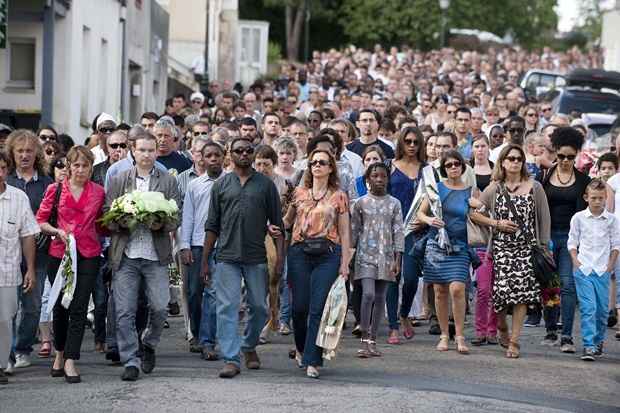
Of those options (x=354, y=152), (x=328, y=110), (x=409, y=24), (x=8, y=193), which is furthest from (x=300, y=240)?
(x=409, y=24)

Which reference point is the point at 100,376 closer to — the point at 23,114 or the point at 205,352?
the point at 205,352

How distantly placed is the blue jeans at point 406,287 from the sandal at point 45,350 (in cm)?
330

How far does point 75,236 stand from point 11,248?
0.50m

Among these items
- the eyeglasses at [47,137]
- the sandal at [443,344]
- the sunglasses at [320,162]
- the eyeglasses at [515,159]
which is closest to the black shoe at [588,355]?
the sandal at [443,344]

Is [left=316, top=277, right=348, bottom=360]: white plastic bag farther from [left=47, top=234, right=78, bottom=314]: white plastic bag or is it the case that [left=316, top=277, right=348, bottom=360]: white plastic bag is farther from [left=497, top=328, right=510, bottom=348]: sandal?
[left=497, top=328, right=510, bottom=348]: sandal

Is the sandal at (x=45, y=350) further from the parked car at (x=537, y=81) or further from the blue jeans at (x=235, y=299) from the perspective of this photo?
the parked car at (x=537, y=81)

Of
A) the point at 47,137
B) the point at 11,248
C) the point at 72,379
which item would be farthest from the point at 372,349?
the point at 47,137

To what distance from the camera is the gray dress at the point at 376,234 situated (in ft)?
50.0

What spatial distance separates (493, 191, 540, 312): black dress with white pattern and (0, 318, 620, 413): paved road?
547mm

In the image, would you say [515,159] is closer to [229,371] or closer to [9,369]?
[229,371]

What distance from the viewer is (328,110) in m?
24.4

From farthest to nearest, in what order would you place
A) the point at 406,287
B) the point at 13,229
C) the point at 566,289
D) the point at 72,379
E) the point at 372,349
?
the point at 406,287, the point at 566,289, the point at 372,349, the point at 13,229, the point at 72,379

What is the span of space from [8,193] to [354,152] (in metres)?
5.80

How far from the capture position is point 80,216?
13289mm
